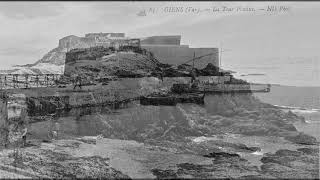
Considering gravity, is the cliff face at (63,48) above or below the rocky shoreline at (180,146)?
above

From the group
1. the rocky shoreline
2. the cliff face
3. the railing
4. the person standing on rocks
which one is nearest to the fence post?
the rocky shoreline

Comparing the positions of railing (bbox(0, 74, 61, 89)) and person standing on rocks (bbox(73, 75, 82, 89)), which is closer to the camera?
railing (bbox(0, 74, 61, 89))

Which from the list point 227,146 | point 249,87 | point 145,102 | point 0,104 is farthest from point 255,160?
point 249,87

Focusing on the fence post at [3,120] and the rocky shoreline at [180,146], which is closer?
the rocky shoreline at [180,146]

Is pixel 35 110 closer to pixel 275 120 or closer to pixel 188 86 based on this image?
A: pixel 188 86

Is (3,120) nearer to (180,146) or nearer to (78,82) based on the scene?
(78,82)

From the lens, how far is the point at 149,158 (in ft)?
83.1

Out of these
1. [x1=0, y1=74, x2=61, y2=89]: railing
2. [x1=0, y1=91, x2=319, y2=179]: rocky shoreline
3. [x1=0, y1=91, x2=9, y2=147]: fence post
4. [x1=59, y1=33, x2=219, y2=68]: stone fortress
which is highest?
[x1=59, y1=33, x2=219, y2=68]: stone fortress

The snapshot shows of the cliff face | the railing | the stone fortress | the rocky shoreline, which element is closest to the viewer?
the rocky shoreline

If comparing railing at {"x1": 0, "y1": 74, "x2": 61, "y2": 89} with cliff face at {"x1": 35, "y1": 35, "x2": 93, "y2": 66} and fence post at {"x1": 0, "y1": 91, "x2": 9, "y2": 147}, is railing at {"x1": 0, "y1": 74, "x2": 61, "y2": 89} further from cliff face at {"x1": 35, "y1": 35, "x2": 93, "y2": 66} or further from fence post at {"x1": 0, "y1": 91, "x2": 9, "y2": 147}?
cliff face at {"x1": 35, "y1": 35, "x2": 93, "y2": 66}

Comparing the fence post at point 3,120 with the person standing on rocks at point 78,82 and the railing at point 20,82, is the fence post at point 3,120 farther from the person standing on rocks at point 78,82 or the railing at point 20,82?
the person standing on rocks at point 78,82

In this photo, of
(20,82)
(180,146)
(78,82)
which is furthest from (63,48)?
(180,146)

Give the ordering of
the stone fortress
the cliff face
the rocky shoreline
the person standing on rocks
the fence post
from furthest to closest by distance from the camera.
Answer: the cliff face
the stone fortress
the person standing on rocks
the fence post
the rocky shoreline

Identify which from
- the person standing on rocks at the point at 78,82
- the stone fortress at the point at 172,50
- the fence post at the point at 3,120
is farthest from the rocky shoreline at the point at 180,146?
the stone fortress at the point at 172,50
